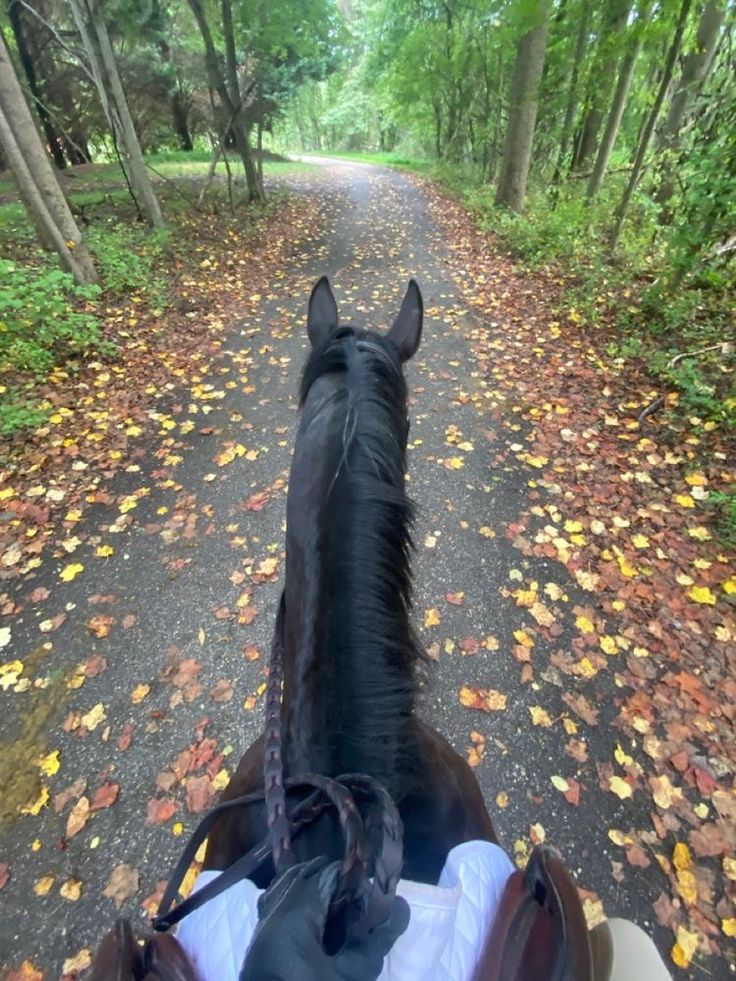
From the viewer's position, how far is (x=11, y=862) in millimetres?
2215

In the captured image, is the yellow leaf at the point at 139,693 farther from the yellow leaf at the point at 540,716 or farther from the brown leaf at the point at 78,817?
the yellow leaf at the point at 540,716

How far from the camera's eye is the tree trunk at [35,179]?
5.19 m

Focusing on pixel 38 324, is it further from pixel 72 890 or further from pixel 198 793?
pixel 72 890

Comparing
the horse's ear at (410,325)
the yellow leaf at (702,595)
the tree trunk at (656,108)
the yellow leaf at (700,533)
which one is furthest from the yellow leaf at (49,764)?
the tree trunk at (656,108)

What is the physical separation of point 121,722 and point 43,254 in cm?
634

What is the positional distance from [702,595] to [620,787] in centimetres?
146

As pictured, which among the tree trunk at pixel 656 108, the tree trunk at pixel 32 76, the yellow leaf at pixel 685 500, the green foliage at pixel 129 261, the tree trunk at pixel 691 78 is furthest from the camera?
the tree trunk at pixel 32 76

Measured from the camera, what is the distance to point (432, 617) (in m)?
3.20

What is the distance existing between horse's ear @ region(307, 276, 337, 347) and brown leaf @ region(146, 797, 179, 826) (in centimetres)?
234

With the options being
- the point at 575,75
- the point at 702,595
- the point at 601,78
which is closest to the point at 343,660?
the point at 702,595

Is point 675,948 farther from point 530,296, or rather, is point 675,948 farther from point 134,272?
point 134,272

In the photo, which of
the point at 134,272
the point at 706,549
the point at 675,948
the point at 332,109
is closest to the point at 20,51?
the point at 134,272

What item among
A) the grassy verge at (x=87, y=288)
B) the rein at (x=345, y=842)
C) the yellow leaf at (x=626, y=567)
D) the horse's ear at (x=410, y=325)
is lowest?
the yellow leaf at (x=626, y=567)

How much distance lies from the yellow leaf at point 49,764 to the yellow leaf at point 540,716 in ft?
8.41
